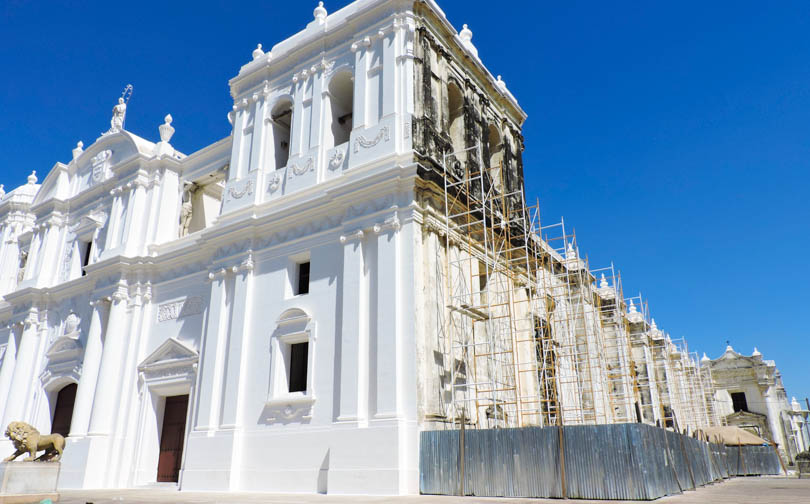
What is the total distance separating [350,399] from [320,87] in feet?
32.8

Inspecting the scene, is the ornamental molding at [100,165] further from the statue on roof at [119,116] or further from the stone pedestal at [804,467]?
the stone pedestal at [804,467]

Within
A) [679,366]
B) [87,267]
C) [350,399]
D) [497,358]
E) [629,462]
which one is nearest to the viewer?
[629,462]

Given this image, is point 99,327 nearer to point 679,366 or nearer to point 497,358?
point 497,358

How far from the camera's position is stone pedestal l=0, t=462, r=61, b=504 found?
12.3 m

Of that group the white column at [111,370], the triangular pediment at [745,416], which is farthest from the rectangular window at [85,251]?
the triangular pediment at [745,416]

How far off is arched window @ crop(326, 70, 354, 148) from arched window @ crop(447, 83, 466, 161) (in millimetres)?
3274

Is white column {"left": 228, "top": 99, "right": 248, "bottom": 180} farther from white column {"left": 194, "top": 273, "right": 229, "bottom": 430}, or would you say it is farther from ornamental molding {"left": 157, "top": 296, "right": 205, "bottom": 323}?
ornamental molding {"left": 157, "top": 296, "right": 205, "bottom": 323}

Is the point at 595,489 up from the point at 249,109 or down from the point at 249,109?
down

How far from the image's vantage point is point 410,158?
1571cm

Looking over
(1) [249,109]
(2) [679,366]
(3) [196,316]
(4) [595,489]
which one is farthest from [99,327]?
(2) [679,366]

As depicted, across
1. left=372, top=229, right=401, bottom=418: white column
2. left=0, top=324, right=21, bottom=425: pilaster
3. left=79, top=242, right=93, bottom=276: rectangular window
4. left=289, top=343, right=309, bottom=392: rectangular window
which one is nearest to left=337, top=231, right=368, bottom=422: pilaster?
left=372, top=229, right=401, bottom=418: white column

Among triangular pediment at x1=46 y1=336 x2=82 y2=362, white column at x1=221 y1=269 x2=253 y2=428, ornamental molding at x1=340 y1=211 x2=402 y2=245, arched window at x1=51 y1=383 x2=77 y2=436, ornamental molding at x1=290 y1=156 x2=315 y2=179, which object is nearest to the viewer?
ornamental molding at x1=340 y1=211 x2=402 y2=245

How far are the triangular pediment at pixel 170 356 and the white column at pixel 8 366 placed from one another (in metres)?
8.30

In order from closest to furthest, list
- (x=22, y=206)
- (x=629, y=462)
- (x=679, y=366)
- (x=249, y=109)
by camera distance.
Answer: (x=629, y=462)
(x=249, y=109)
(x=22, y=206)
(x=679, y=366)
